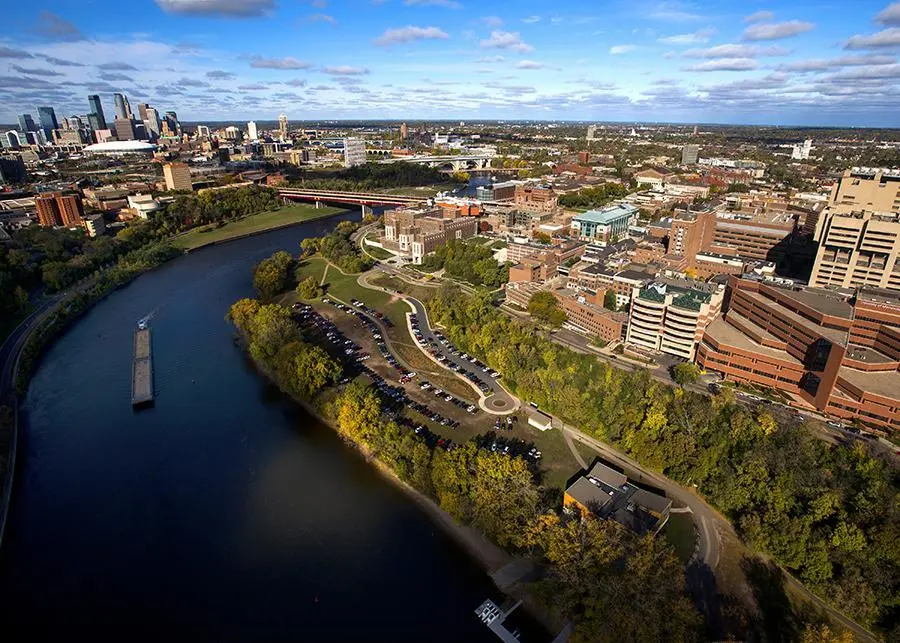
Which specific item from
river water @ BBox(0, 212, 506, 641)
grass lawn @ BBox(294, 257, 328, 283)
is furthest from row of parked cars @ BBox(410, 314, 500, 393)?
grass lawn @ BBox(294, 257, 328, 283)

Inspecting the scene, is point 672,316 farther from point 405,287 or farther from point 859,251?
point 405,287

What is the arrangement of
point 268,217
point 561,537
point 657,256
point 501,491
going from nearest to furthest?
point 561,537 → point 501,491 → point 657,256 → point 268,217

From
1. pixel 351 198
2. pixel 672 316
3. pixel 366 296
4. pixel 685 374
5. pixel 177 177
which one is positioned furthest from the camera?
pixel 177 177

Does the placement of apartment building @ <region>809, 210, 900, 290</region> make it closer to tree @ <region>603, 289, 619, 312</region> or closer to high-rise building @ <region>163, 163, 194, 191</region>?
tree @ <region>603, 289, 619, 312</region>

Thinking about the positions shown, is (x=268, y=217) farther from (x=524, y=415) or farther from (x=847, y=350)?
(x=847, y=350)

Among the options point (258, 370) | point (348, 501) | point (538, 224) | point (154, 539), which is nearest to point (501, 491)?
point (348, 501)

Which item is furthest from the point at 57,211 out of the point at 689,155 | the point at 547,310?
the point at 689,155

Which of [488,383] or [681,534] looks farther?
[488,383]

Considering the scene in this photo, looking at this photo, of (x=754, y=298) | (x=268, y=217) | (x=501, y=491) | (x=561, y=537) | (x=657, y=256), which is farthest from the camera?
(x=268, y=217)
